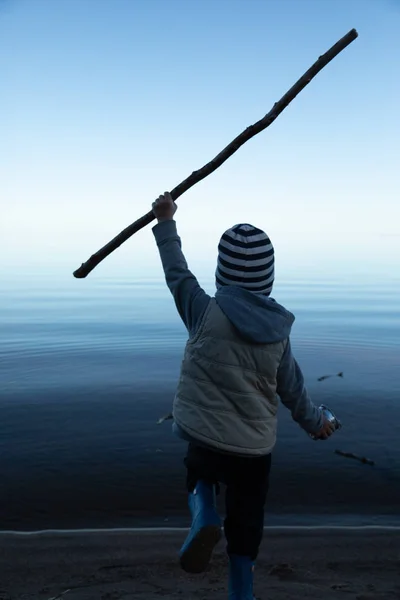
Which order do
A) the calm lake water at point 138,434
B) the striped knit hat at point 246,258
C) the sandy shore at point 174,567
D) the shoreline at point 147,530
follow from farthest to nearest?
the calm lake water at point 138,434, the shoreline at point 147,530, the sandy shore at point 174,567, the striped knit hat at point 246,258

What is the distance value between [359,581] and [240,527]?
1.21 metres

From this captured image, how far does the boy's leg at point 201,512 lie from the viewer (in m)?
2.93

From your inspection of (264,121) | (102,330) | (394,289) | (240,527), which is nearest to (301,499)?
(240,527)

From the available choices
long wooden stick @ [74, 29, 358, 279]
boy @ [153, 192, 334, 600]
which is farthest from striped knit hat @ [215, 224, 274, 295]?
long wooden stick @ [74, 29, 358, 279]

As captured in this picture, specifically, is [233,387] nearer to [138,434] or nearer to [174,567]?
[174,567]

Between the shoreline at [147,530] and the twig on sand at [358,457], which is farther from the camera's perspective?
the twig on sand at [358,457]

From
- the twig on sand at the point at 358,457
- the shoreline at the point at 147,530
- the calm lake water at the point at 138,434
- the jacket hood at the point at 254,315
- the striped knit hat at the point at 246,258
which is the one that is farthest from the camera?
the twig on sand at the point at 358,457

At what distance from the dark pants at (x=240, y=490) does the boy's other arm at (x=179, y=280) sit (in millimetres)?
675

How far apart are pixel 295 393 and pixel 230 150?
129cm

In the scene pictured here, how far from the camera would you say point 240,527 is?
3.11m

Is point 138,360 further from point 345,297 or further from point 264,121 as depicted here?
point 345,297

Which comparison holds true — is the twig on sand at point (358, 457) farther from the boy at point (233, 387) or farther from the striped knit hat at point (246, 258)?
the striped knit hat at point (246, 258)

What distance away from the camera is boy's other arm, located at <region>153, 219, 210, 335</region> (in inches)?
121

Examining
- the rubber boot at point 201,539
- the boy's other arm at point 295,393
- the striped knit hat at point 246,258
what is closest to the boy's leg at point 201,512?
the rubber boot at point 201,539
